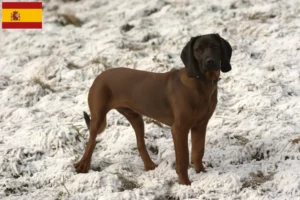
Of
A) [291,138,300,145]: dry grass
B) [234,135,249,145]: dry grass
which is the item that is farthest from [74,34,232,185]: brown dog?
[291,138,300,145]: dry grass

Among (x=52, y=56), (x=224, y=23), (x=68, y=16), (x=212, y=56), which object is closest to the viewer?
(x=212, y=56)

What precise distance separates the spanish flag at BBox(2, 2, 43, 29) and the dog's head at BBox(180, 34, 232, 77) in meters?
5.77

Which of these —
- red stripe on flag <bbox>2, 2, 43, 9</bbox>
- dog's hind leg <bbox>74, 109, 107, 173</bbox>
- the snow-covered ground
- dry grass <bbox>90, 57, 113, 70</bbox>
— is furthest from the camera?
red stripe on flag <bbox>2, 2, 43, 9</bbox>

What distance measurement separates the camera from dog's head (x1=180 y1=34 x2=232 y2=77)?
3.64 m

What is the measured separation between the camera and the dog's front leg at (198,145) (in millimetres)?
4137

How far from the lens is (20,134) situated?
16.6ft

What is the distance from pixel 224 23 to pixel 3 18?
4915 millimetres

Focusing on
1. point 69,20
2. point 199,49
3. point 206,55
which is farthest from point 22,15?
point 206,55

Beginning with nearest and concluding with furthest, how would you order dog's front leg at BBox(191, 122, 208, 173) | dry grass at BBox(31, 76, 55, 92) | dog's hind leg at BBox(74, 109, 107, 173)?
dog's front leg at BBox(191, 122, 208, 173) → dog's hind leg at BBox(74, 109, 107, 173) → dry grass at BBox(31, 76, 55, 92)

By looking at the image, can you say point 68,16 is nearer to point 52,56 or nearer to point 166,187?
point 52,56

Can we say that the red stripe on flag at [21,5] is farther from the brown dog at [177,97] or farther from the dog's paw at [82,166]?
the dog's paw at [82,166]

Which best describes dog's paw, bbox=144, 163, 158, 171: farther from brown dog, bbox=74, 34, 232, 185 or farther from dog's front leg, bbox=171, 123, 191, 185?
dog's front leg, bbox=171, 123, 191, 185

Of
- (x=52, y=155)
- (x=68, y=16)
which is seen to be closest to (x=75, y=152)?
(x=52, y=155)

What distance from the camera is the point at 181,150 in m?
3.93
